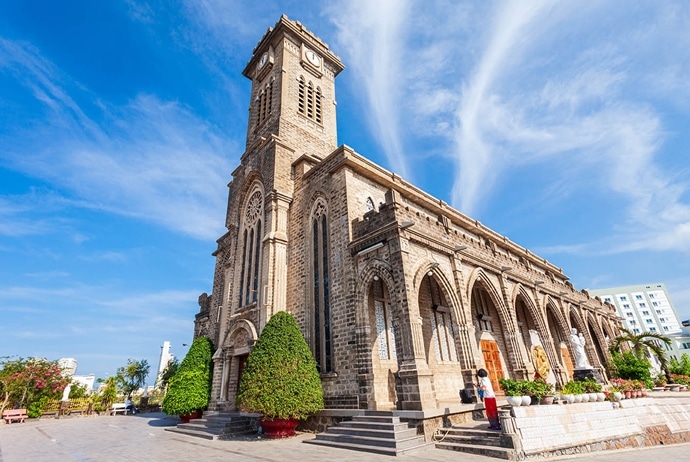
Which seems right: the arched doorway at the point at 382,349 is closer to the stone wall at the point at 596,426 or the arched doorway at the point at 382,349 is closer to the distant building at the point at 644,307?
the stone wall at the point at 596,426

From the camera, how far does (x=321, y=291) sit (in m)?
12.9

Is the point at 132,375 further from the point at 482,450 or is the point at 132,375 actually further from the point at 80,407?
the point at 482,450

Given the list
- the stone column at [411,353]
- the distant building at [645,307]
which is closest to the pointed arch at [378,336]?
the stone column at [411,353]

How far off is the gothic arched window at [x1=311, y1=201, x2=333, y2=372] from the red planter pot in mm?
2004

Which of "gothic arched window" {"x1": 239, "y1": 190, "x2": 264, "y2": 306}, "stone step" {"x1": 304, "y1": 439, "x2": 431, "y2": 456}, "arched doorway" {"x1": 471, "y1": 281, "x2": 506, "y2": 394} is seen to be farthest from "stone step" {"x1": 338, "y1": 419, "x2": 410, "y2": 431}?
"arched doorway" {"x1": 471, "y1": 281, "x2": 506, "y2": 394}

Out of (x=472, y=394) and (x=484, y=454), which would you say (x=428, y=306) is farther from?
(x=484, y=454)

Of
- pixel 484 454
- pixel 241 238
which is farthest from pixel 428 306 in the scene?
pixel 241 238

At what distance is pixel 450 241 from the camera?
13.3 meters

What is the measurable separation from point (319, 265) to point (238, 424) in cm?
637

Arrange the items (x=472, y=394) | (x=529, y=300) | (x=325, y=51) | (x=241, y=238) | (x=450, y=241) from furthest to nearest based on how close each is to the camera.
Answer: (x=325, y=51)
(x=241, y=238)
(x=529, y=300)
(x=450, y=241)
(x=472, y=394)

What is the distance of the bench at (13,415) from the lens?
19.1 m

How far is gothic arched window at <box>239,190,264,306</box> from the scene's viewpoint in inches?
625

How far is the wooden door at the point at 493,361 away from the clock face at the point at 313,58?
65.2ft

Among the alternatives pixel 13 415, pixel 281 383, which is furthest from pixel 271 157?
pixel 13 415
